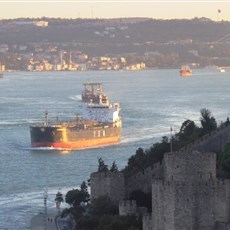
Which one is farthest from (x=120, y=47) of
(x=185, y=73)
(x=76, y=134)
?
(x=76, y=134)

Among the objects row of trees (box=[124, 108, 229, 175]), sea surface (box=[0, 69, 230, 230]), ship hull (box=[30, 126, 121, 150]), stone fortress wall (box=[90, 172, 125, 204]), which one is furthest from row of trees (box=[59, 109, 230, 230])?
ship hull (box=[30, 126, 121, 150])

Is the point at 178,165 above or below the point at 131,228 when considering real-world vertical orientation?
above

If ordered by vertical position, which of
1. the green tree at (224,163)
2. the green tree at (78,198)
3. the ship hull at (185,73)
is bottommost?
the ship hull at (185,73)

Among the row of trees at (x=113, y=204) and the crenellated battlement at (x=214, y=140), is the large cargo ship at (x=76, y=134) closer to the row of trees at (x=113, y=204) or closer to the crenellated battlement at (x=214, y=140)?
the row of trees at (x=113, y=204)

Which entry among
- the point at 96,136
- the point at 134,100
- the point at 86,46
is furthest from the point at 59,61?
the point at 96,136

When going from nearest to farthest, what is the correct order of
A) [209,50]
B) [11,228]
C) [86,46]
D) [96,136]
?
[11,228] → [96,136] → [209,50] → [86,46]

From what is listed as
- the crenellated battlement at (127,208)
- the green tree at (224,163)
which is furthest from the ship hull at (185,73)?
the crenellated battlement at (127,208)

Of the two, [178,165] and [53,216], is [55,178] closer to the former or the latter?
[53,216]

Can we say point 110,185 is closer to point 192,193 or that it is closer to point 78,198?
point 78,198
